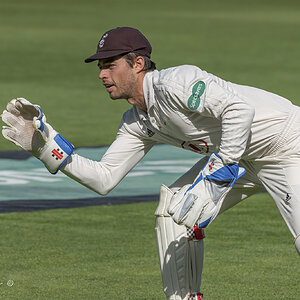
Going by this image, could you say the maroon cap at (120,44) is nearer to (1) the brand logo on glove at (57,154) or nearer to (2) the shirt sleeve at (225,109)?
(2) the shirt sleeve at (225,109)

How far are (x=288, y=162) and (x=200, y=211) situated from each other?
67 centimetres

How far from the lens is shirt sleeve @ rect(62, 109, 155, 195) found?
224 inches

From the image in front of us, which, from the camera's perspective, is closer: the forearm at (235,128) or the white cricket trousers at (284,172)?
the forearm at (235,128)

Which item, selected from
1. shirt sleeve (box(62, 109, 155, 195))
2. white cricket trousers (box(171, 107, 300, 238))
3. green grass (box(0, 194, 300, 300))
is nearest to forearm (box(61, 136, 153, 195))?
shirt sleeve (box(62, 109, 155, 195))

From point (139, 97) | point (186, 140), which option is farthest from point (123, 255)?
point (139, 97)

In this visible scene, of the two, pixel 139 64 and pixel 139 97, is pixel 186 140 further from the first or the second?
pixel 139 64

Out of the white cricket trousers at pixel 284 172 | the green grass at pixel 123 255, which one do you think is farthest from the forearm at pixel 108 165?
the green grass at pixel 123 255

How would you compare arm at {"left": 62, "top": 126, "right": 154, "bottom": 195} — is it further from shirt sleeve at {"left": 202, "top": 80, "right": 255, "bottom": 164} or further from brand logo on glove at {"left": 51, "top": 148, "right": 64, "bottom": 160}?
shirt sleeve at {"left": 202, "top": 80, "right": 255, "bottom": 164}

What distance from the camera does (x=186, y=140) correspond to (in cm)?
549

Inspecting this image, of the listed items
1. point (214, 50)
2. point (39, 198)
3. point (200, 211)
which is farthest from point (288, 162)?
point (214, 50)

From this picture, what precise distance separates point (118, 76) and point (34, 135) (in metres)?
0.62

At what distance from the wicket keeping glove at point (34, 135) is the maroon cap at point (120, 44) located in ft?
1.57

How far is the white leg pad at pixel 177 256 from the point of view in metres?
5.62

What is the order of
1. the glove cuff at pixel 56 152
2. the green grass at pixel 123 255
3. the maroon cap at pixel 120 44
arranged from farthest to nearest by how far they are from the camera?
the green grass at pixel 123 255 < the glove cuff at pixel 56 152 < the maroon cap at pixel 120 44
